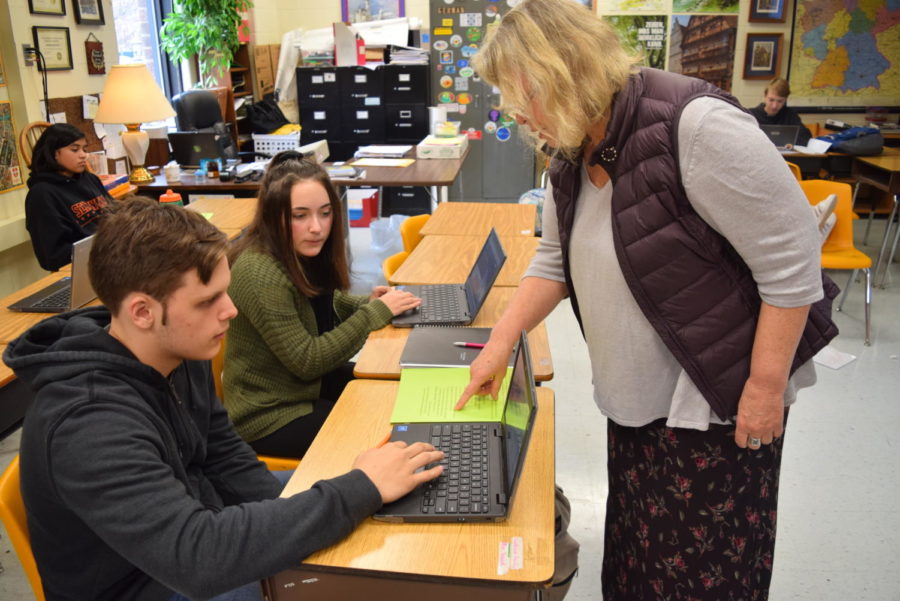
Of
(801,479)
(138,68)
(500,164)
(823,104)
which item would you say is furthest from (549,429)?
(823,104)

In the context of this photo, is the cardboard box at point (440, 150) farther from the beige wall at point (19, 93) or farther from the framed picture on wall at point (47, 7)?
A: the framed picture on wall at point (47, 7)

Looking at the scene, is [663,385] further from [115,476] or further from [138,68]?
[138,68]

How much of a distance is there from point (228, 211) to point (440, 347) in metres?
2.15

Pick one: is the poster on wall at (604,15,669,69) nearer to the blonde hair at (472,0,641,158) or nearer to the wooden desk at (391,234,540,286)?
the wooden desk at (391,234,540,286)

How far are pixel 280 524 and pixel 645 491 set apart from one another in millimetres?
694

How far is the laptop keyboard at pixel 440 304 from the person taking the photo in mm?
2078

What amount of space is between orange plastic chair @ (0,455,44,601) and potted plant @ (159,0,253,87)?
16.4ft

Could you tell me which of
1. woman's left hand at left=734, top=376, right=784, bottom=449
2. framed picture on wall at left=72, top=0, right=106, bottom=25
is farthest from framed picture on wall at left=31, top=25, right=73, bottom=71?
woman's left hand at left=734, top=376, right=784, bottom=449

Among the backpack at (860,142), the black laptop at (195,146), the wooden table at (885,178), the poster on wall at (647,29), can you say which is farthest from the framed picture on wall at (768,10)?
the black laptop at (195,146)

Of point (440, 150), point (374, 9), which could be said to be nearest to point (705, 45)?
point (374, 9)

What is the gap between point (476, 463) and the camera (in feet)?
4.25

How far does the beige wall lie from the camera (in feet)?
11.9

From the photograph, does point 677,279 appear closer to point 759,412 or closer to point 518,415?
point 759,412

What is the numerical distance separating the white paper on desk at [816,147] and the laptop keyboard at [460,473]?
486 centimetres
